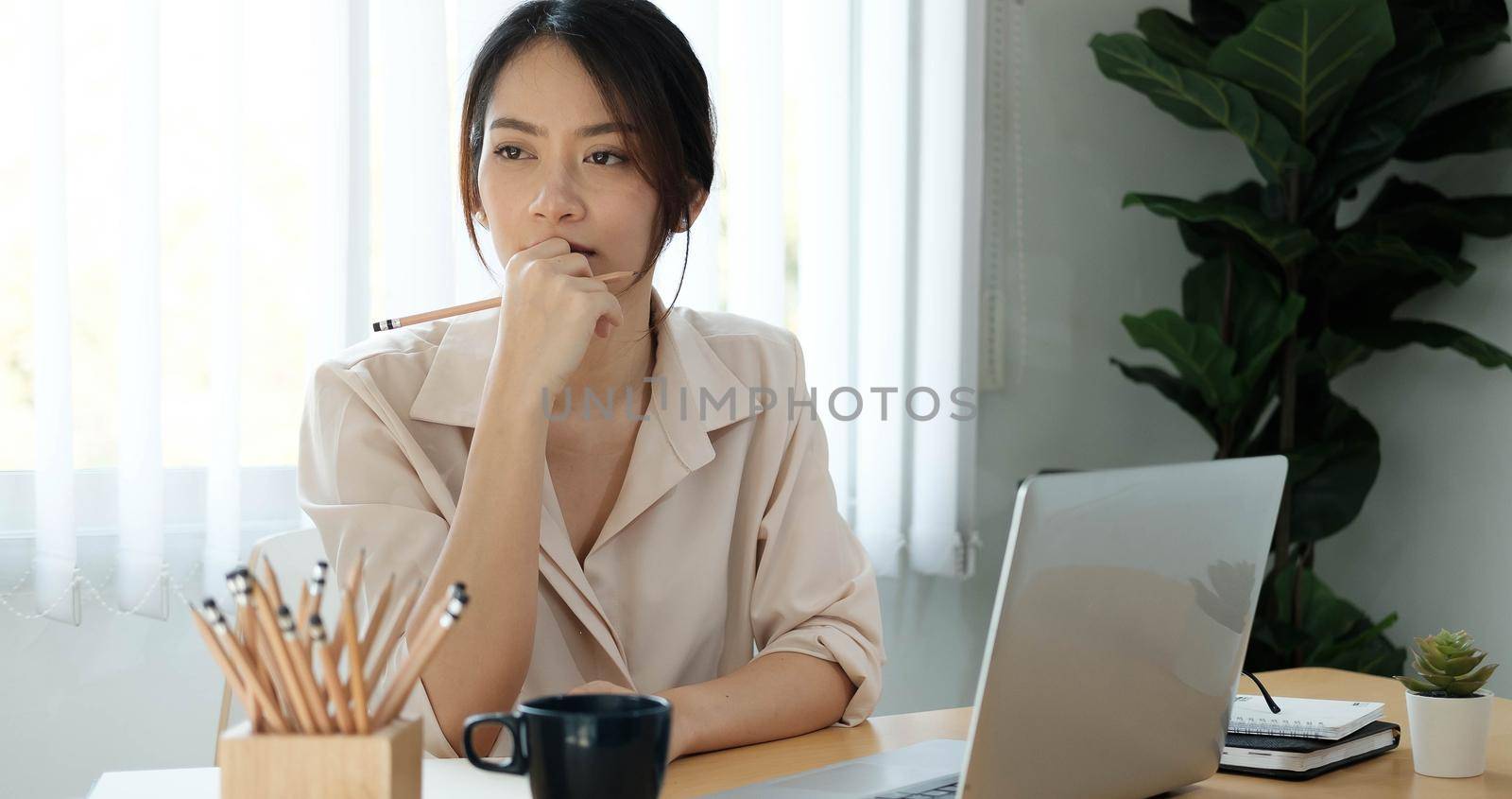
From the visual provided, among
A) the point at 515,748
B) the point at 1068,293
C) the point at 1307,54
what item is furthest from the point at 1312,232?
the point at 515,748

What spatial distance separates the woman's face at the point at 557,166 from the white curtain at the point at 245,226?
73cm

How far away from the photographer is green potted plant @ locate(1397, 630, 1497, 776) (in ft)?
3.14

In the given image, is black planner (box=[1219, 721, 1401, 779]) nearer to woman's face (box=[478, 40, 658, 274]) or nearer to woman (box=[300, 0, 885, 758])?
woman (box=[300, 0, 885, 758])

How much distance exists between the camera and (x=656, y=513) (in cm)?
138

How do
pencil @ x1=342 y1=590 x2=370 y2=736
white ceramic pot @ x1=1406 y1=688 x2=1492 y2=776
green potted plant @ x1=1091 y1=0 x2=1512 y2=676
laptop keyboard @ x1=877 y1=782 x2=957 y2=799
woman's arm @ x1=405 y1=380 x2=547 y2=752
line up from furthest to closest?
green potted plant @ x1=1091 y1=0 x2=1512 y2=676 → woman's arm @ x1=405 y1=380 x2=547 y2=752 → white ceramic pot @ x1=1406 y1=688 x2=1492 y2=776 → laptop keyboard @ x1=877 y1=782 x2=957 y2=799 → pencil @ x1=342 y1=590 x2=370 y2=736

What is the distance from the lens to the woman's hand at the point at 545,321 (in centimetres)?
120

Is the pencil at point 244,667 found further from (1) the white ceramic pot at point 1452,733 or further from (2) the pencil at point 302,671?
(1) the white ceramic pot at point 1452,733

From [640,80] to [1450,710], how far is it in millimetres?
912

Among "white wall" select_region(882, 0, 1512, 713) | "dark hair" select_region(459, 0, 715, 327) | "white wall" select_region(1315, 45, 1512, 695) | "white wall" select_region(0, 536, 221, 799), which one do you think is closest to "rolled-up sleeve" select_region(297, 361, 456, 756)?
"dark hair" select_region(459, 0, 715, 327)

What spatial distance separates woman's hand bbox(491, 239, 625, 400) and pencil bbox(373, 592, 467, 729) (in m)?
0.57

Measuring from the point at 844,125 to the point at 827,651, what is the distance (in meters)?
1.40

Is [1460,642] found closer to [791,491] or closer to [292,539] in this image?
[791,491]

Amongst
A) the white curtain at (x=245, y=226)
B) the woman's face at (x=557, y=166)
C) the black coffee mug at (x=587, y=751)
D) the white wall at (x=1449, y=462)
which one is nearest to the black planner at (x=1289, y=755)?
the black coffee mug at (x=587, y=751)

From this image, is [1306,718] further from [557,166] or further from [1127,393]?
[1127,393]
